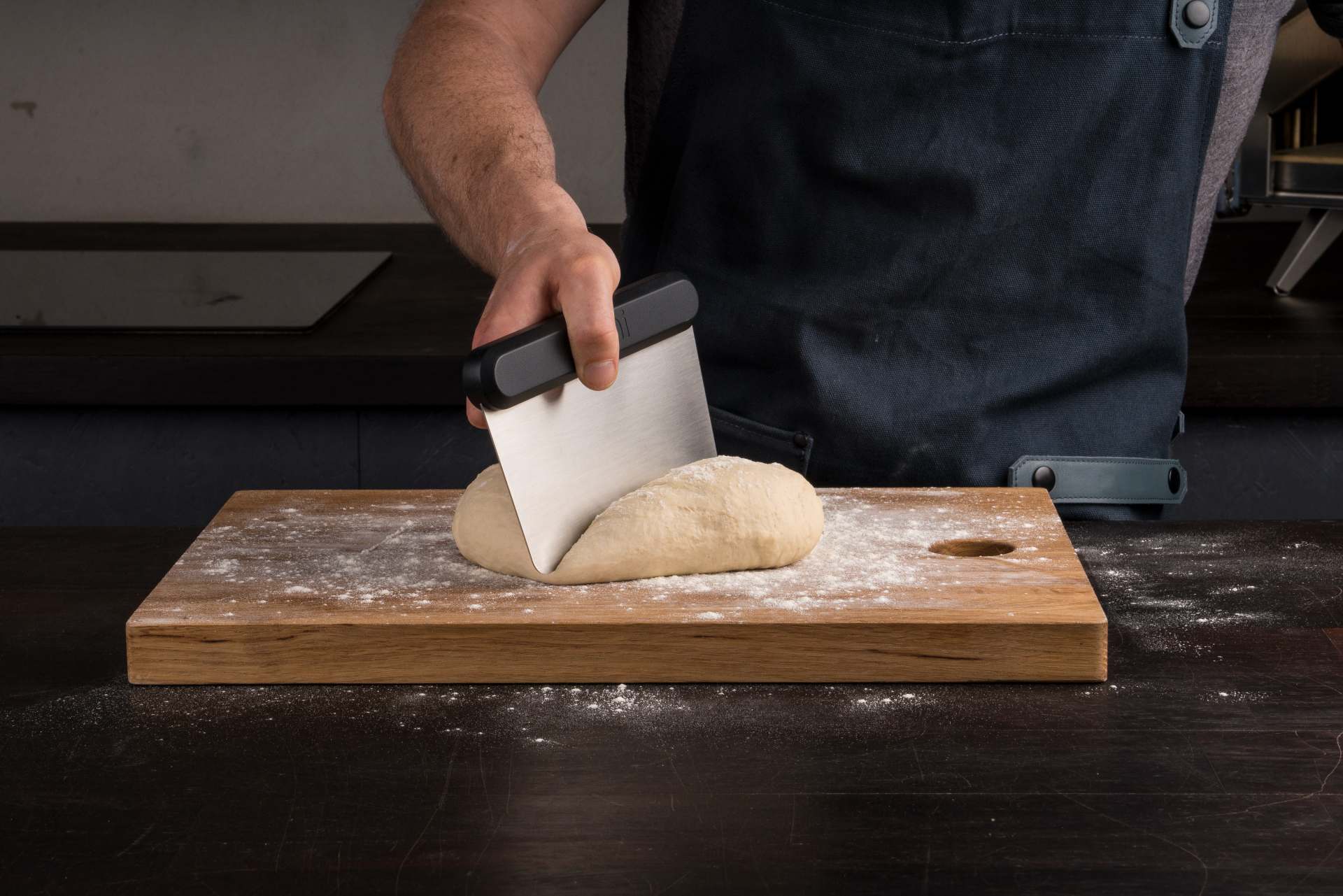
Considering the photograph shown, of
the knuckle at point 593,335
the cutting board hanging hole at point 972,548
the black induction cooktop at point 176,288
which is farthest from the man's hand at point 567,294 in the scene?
the black induction cooktop at point 176,288

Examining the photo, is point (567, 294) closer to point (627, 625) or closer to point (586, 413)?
point (586, 413)

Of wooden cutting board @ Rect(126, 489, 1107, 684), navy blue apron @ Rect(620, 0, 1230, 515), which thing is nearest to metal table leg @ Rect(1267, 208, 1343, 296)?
navy blue apron @ Rect(620, 0, 1230, 515)

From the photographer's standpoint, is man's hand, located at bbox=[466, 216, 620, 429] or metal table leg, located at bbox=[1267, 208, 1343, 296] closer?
man's hand, located at bbox=[466, 216, 620, 429]

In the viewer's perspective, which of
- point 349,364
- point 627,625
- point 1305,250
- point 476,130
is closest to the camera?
point 627,625

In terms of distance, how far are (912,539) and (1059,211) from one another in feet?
1.13

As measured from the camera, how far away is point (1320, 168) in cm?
177

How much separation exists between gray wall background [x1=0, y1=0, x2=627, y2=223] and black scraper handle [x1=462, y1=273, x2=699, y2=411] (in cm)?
171

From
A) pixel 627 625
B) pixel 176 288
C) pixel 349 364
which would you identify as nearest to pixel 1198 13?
pixel 627 625

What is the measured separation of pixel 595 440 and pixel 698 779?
0.31 meters

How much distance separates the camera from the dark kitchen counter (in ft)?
1.88

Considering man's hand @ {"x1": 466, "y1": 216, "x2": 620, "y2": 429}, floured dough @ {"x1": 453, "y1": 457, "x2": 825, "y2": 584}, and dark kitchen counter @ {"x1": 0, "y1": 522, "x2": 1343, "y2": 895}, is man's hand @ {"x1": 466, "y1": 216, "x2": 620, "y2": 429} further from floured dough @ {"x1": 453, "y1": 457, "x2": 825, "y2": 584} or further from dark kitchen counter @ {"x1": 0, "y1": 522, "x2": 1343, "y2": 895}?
dark kitchen counter @ {"x1": 0, "y1": 522, "x2": 1343, "y2": 895}

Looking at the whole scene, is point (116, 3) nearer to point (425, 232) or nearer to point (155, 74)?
point (155, 74)

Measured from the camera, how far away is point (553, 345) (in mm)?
827

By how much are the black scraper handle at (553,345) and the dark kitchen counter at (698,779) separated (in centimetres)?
18
